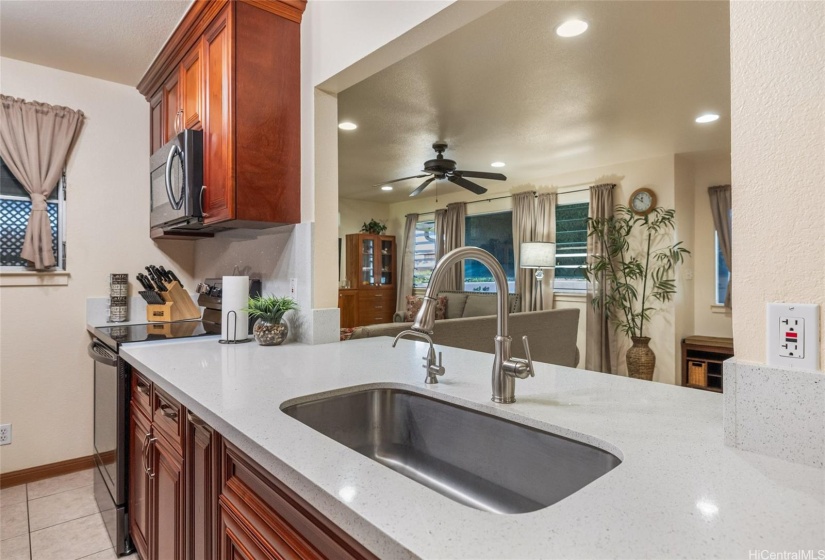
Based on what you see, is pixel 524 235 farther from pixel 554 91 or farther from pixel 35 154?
pixel 35 154

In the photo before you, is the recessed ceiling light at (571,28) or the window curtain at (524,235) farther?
the window curtain at (524,235)

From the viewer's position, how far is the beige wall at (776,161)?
686 mm

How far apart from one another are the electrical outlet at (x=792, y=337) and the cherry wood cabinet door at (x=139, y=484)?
183 cm

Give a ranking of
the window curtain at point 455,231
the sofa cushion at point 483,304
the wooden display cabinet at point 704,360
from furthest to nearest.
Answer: the window curtain at point 455,231 < the sofa cushion at point 483,304 < the wooden display cabinet at point 704,360

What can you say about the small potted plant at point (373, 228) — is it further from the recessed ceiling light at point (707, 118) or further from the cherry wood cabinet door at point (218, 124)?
the cherry wood cabinet door at point (218, 124)

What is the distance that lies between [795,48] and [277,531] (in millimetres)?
1177

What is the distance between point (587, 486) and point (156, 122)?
3.07 metres

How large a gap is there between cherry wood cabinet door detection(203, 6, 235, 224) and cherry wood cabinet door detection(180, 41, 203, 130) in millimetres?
80

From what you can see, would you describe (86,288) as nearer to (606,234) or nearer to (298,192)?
(298,192)

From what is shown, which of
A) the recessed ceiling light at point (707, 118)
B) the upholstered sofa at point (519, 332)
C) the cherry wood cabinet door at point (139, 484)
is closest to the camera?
the cherry wood cabinet door at point (139, 484)

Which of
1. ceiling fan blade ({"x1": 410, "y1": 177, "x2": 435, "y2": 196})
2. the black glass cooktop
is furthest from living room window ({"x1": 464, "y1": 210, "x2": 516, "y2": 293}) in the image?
the black glass cooktop

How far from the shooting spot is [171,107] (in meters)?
2.48

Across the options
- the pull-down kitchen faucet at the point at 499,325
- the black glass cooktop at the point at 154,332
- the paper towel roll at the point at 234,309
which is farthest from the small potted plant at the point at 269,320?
the pull-down kitchen faucet at the point at 499,325

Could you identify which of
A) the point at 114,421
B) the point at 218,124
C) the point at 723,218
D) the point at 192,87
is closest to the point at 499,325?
the point at 218,124
